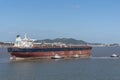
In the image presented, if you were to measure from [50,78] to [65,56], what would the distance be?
2277 inches

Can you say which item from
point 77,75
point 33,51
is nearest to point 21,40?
point 33,51

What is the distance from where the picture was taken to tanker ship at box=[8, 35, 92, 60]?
4050 inches

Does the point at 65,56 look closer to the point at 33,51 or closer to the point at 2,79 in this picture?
the point at 33,51

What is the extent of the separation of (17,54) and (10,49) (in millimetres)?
2516

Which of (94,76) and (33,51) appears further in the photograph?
(33,51)

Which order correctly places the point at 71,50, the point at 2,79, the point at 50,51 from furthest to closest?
1. the point at 71,50
2. the point at 50,51
3. the point at 2,79

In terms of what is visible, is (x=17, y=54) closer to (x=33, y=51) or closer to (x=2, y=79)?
(x=33, y=51)

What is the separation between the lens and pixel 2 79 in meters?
58.4

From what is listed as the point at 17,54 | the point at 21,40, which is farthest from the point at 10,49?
the point at 21,40

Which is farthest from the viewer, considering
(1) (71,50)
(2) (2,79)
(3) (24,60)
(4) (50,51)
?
(1) (71,50)

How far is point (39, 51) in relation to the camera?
107250 mm

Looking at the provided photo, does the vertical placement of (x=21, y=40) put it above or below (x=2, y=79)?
above

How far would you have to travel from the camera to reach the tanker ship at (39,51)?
10288 centimetres

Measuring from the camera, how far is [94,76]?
2356 inches
